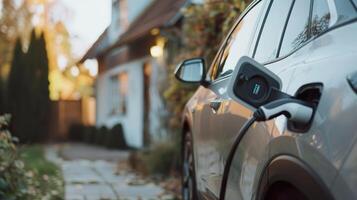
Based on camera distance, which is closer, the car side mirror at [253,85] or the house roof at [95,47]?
the car side mirror at [253,85]

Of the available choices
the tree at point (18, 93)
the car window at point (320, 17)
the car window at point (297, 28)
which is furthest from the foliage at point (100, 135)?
the car window at point (320, 17)

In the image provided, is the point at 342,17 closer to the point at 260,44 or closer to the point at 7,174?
the point at 260,44

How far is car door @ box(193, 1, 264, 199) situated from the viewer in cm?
384

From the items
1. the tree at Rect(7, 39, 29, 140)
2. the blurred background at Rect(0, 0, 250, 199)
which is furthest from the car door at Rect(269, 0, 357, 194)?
the tree at Rect(7, 39, 29, 140)

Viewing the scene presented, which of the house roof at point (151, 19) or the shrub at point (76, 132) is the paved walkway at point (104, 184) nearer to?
the house roof at point (151, 19)

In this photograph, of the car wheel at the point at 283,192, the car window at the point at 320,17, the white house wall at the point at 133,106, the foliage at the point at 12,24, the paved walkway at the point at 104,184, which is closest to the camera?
the car wheel at the point at 283,192

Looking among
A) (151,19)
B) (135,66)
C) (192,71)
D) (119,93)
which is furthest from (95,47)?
(119,93)

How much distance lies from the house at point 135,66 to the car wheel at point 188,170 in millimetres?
5470

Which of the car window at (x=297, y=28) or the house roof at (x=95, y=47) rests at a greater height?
the car window at (x=297, y=28)

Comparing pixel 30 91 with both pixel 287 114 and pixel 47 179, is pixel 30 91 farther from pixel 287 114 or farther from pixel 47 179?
pixel 287 114

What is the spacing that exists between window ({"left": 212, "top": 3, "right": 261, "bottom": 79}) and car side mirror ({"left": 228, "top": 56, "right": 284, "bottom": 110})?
1245 mm

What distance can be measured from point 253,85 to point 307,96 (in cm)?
23

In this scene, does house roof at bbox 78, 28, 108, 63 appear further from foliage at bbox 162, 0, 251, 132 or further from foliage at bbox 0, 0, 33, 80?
foliage at bbox 0, 0, 33, 80

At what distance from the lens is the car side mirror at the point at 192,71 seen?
488 cm
